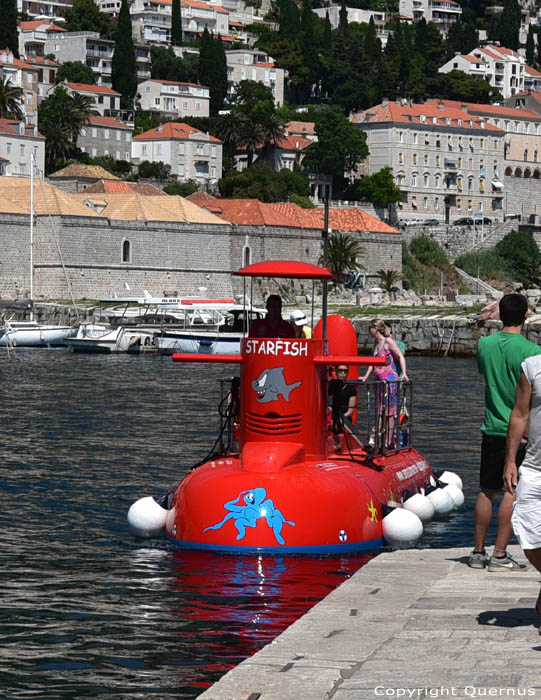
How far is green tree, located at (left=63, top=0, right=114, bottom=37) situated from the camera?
150 m

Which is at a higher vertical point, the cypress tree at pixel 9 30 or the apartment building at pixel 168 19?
the apartment building at pixel 168 19

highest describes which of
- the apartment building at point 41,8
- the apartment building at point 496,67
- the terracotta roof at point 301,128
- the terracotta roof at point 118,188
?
the apartment building at point 41,8

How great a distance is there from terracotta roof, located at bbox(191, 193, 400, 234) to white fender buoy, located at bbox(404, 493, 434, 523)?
256ft

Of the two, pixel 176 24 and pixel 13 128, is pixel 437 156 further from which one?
pixel 13 128

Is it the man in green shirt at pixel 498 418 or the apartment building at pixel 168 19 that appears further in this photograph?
the apartment building at pixel 168 19

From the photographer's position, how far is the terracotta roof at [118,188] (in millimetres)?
95625

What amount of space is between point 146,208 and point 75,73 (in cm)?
5086

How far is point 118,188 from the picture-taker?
97.6 m

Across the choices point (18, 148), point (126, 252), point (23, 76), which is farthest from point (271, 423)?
point (23, 76)

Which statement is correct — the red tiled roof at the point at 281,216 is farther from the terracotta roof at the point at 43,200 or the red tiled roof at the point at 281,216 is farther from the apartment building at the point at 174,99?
the apartment building at the point at 174,99

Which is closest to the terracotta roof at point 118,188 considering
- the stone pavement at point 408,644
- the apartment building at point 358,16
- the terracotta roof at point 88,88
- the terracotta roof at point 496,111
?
the terracotta roof at point 88,88

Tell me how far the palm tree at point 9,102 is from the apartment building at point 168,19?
138 feet

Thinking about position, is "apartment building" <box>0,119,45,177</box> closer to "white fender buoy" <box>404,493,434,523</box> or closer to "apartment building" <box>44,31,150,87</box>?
Answer: "apartment building" <box>44,31,150,87</box>

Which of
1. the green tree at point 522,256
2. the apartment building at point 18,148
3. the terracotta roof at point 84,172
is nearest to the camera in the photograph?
the terracotta roof at point 84,172
